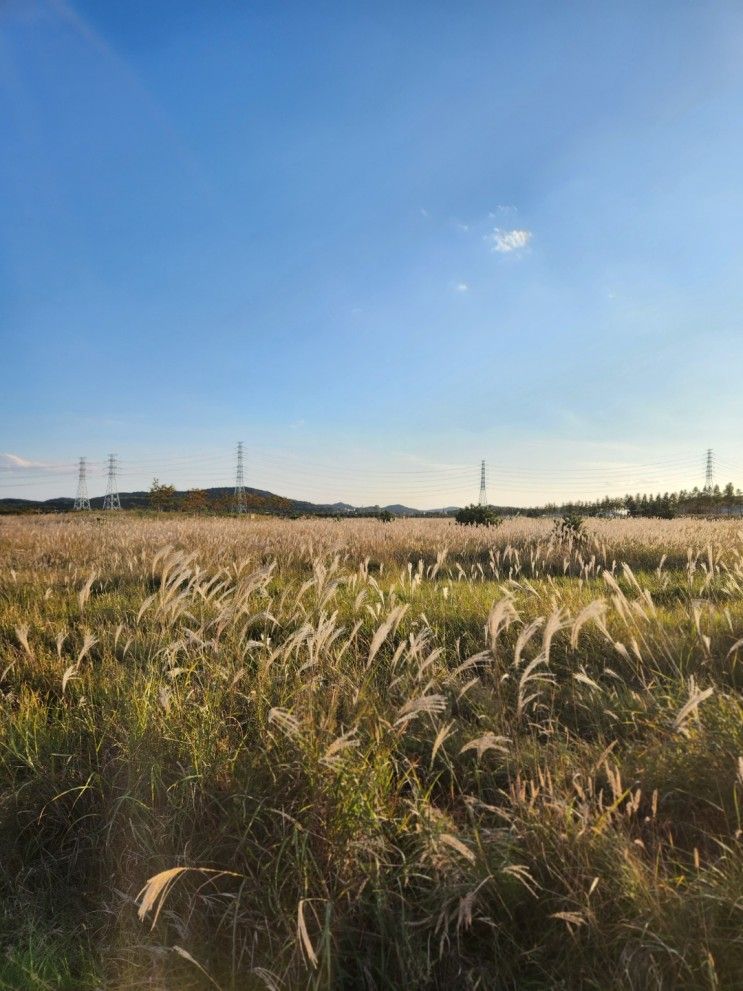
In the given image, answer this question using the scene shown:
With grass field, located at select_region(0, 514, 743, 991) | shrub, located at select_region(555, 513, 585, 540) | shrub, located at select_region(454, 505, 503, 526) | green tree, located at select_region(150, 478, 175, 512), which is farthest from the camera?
green tree, located at select_region(150, 478, 175, 512)

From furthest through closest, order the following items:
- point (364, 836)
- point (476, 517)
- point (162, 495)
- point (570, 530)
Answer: point (162, 495)
point (476, 517)
point (570, 530)
point (364, 836)

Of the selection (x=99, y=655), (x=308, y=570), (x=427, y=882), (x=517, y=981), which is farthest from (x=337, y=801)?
(x=308, y=570)

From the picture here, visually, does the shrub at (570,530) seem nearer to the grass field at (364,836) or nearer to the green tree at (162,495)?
the grass field at (364,836)

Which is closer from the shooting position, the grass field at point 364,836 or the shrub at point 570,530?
the grass field at point 364,836

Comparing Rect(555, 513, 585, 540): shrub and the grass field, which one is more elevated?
Rect(555, 513, 585, 540): shrub

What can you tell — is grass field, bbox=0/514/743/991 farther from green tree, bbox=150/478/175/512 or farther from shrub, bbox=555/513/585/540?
green tree, bbox=150/478/175/512

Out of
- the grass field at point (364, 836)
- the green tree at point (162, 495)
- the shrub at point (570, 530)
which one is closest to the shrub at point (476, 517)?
the shrub at point (570, 530)

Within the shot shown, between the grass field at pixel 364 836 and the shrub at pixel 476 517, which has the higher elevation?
the shrub at pixel 476 517

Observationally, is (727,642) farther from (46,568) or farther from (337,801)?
(46,568)

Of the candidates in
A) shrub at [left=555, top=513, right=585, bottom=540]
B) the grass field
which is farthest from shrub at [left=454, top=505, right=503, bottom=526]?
the grass field

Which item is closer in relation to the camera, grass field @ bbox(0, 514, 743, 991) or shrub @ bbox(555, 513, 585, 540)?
grass field @ bbox(0, 514, 743, 991)

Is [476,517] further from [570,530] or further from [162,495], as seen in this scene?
[162,495]

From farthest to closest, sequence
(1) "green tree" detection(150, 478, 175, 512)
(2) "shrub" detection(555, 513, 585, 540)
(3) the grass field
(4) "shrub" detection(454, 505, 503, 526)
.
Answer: (1) "green tree" detection(150, 478, 175, 512) → (4) "shrub" detection(454, 505, 503, 526) → (2) "shrub" detection(555, 513, 585, 540) → (3) the grass field

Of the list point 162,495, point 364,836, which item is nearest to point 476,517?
point 364,836
